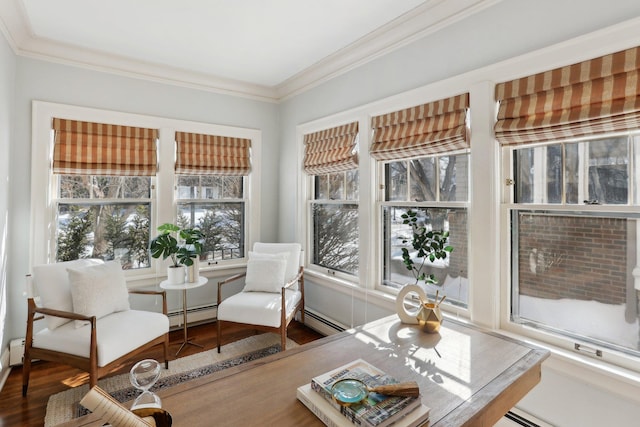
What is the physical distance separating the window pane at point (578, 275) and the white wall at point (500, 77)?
0.18 m

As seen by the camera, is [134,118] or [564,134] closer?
[564,134]

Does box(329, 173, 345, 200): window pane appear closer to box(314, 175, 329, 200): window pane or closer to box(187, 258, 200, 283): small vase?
box(314, 175, 329, 200): window pane

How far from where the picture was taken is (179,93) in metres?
3.62

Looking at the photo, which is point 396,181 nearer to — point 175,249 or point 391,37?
point 391,37

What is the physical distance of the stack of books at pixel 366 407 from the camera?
1.05m

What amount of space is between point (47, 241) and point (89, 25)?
1.83 m

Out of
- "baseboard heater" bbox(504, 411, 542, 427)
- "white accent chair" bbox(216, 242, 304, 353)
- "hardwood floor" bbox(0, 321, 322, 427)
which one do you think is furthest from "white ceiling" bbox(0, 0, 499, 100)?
"hardwood floor" bbox(0, 321, 322, 427)

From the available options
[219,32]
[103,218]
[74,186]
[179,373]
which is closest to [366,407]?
[179,373]

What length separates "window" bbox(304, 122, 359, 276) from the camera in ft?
10.9

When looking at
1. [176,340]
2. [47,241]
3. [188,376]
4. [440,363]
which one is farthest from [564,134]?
[47,241]

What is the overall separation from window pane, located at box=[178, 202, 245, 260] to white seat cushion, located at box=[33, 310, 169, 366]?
131cm

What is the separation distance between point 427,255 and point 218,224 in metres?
2.49

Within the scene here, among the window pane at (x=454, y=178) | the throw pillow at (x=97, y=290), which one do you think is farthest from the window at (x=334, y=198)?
the throw pillow at (x=97, y=290)

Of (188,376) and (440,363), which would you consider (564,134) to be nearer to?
(440,363)
